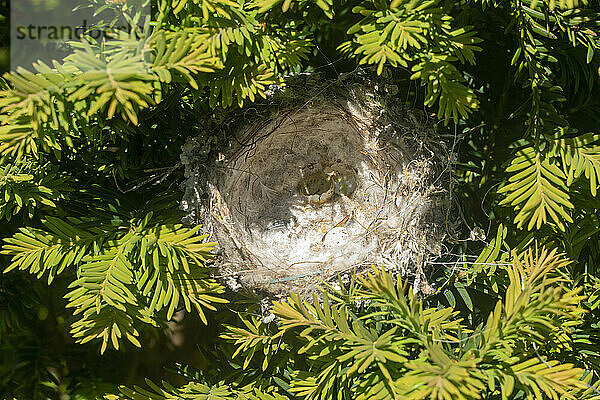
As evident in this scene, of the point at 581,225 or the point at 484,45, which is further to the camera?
the point at 484,45

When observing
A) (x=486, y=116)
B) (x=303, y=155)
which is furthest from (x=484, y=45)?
(x=303, y=155)

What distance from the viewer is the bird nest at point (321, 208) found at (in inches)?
39.1

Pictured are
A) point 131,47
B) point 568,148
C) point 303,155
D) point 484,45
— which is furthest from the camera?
point 303,155

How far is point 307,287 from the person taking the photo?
0.99 m

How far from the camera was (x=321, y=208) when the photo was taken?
49.8 inches

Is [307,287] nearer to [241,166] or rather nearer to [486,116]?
[241,166]

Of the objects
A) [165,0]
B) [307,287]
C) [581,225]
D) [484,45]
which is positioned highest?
[165,0]

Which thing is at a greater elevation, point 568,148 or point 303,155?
point 568,148

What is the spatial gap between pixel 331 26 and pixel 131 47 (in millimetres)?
480

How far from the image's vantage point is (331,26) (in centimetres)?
103

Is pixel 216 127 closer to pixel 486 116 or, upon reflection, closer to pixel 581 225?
pixel 486 116

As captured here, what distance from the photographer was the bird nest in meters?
0.99

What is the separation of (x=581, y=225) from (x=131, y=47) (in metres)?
0.72

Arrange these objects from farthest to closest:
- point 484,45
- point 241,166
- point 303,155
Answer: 1. point 303,155
2. point 241,166
3. point 484,45
